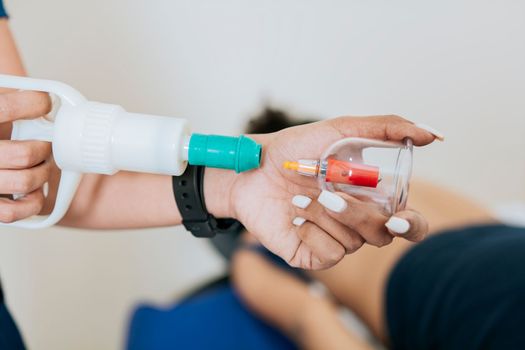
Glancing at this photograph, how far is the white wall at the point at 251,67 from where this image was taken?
1.86ft

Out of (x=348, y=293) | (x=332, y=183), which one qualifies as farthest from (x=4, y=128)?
(x=348, y=293)

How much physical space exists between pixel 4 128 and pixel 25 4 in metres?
0.21

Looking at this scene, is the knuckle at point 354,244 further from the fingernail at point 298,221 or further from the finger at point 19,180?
the finger at point 19,180

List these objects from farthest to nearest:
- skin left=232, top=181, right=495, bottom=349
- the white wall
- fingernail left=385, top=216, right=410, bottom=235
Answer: skin left=232, top=181, right=495, bottom=349 < the white wall < fingernail left=385, top=216, right=410, bottom=235

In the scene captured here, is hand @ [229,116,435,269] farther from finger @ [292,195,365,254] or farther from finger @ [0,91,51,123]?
finger @ [0,91,51,123]

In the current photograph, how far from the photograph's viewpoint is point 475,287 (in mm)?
634

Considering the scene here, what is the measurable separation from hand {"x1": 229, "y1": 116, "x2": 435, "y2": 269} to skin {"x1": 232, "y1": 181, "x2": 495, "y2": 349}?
462 millimetres

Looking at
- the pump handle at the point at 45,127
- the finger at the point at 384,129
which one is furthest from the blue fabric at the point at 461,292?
the pump handle at the point at 45,127

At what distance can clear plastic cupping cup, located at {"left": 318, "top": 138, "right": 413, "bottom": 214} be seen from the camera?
0.34 metres

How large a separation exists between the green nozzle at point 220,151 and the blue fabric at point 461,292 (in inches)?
17.6

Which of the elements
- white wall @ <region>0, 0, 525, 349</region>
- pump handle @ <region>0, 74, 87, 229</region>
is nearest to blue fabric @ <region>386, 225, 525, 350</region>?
white wall @ <region>0, 0, 525, 349</region>

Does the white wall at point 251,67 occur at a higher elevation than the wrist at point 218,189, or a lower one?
higher

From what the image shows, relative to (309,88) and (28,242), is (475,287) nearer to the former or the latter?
(309,88)

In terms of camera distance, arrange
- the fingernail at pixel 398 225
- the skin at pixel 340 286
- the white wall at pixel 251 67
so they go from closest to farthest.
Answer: the fingernail at pixel 398 225
the white wall at pixel 251 67
the skin at pixel 340 286
